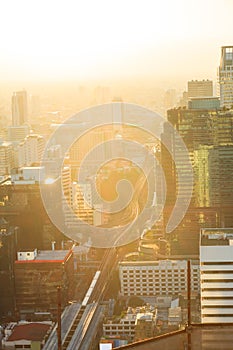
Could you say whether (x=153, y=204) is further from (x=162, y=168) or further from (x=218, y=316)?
(x=218, y=316)

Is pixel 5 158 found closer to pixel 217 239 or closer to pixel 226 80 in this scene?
pixel 226 80

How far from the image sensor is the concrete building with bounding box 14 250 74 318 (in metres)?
5.34

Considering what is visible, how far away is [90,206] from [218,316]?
13.3 ft

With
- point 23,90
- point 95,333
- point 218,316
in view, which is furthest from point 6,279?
point 23,90

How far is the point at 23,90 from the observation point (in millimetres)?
7879

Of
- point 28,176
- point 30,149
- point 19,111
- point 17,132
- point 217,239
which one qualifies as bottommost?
point 217,239

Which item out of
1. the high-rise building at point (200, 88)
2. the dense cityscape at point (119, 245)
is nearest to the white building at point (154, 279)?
the dense cityscape at point (119, 245)

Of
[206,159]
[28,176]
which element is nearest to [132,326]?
[206,159]

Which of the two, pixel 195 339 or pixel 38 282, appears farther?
pixel 38 282

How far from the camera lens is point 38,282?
17.8 feet

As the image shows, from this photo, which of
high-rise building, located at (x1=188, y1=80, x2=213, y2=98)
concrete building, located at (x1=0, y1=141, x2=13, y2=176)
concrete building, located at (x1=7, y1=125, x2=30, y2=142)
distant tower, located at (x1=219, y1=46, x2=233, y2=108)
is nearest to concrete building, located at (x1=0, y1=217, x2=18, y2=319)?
high-rise building, located at (x1=188, y1=80, x2=213, y2=98)

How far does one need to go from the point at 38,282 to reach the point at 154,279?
95 centimetres

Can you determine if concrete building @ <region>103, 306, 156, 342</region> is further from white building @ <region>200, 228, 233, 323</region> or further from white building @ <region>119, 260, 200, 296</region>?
white building @ <region>119, 260, 200, 296</region>

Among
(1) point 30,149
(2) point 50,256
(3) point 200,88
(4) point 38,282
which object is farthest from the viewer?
(1) point 30,149
